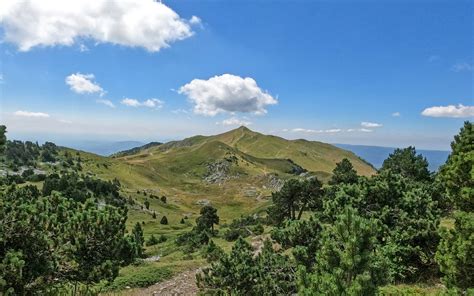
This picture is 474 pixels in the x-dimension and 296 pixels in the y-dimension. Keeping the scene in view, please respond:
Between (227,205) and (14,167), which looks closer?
(14,167)

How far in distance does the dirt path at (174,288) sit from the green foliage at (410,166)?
39230 mm

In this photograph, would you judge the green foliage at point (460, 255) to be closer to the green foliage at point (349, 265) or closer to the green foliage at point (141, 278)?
the green foliage at point (349, 265)

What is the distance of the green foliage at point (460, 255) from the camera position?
13305 millimetres

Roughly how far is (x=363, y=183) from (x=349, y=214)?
1170cm

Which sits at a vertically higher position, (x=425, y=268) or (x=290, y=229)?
(x=290, y=229)

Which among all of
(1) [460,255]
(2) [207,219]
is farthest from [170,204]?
(1) [460,255]

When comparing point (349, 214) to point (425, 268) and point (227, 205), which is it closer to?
point (425, 268)

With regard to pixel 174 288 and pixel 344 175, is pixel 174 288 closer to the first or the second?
pixel 174 288

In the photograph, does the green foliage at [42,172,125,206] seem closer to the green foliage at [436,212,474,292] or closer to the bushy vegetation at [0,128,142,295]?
the bushy vegetation at [0,128,142,295]

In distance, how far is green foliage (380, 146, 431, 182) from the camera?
59844 millimetres

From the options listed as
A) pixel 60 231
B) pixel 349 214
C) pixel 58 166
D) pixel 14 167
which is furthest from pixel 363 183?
pixel 58 166

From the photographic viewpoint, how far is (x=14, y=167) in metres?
112

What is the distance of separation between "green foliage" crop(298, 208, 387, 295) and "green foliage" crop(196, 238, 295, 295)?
515 cm

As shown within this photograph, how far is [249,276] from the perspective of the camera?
18.1m
